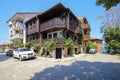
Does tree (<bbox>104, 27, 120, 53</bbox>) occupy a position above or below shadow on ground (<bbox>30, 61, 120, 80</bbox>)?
above

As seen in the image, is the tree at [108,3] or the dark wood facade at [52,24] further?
the dark wood facade at [52,24]

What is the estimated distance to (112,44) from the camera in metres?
33.6

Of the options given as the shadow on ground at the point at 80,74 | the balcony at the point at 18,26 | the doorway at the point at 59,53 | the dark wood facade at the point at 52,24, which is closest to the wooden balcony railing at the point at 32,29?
the dark wood facade at the point at 52,24

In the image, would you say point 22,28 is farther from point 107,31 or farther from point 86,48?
point 107,31

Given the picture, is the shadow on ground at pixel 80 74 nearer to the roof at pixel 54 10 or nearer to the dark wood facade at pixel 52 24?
the dark wood facade at pixel 52 24

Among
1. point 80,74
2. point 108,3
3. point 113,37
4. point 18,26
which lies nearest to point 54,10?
point 113,37

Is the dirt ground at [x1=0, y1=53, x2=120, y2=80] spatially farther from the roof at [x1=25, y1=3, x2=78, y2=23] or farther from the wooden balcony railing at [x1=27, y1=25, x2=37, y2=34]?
the wooden balcony railing at [x1=27, y1=25, x2=37, y2=34]

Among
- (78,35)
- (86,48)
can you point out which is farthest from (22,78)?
(86,48)

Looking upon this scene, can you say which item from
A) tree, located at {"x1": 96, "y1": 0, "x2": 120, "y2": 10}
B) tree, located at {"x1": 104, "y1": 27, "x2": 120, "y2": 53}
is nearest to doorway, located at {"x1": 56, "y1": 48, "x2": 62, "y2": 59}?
tree, located at {"x1": 104, "y1": 27, "x2": 120, "y2": 53}

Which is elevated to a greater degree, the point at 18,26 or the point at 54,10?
the point at 54,10

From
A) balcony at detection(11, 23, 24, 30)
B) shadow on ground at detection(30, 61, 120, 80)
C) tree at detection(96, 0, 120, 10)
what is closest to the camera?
tree at detection(96, 0, 120, 10)

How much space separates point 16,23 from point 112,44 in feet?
88.2

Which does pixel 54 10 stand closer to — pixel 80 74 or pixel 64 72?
pixel 64 72

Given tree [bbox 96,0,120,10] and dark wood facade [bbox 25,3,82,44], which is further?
dark wood facade [bbox 25,3,82,44]
